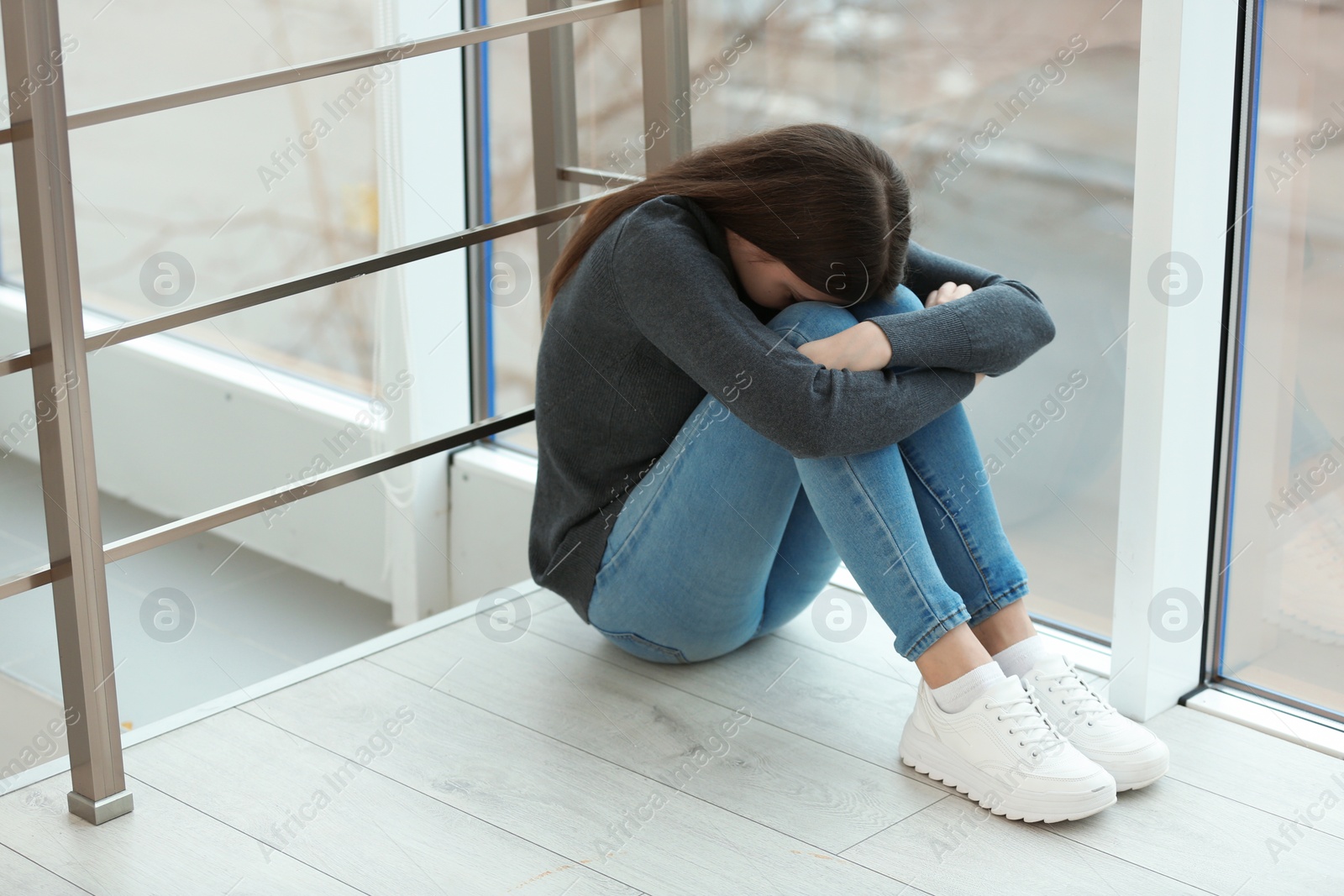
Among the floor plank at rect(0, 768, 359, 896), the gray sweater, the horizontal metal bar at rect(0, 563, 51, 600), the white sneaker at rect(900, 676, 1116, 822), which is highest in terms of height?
the gray sweater

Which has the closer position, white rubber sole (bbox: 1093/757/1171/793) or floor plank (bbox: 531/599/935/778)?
white rubber sole (bbox: 1093/757/1171/793)

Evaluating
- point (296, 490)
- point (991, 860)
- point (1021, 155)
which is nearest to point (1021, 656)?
point (991, 860)

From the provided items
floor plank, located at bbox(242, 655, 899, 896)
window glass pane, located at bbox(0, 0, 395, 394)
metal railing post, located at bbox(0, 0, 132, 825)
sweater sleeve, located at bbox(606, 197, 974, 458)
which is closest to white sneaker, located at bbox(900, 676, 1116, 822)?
floor plank, located at bbox(242, 655, 899, 896)

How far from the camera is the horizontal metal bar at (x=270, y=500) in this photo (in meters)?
1.22

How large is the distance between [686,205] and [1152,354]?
51cm

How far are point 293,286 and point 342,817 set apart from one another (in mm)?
552

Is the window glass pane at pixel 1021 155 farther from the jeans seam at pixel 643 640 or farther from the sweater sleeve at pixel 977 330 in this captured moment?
the jeans seam at pixel 643 640

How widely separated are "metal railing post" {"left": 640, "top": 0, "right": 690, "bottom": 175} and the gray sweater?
0.40 meters

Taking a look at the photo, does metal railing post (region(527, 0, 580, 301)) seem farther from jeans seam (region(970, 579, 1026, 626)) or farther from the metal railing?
jeans seam (region(970, 579, 1026, 626))

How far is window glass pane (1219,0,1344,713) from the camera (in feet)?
4.27

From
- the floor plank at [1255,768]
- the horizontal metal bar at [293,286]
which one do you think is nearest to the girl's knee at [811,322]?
the horizontal metal bar at [293,286]

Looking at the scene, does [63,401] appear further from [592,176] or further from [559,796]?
[592,176]

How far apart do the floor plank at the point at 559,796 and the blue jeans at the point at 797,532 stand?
19 centimetres

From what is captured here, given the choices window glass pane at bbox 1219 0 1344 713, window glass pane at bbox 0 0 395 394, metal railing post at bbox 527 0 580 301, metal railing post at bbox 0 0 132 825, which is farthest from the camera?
window glass pane at bbox 0 0 395 394
